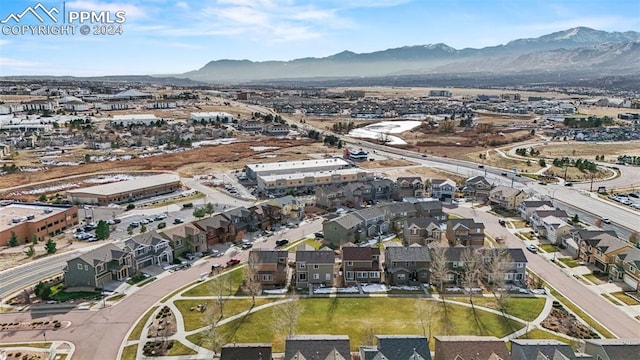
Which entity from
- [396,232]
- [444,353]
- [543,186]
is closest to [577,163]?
[543,186]

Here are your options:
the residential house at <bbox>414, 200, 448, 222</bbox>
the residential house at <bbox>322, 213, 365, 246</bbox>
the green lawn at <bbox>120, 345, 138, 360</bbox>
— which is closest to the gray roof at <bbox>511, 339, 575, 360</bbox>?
the green lawn at <bbox>120, 345, 138, 360</bbox>

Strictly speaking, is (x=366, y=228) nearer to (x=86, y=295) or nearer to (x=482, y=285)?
(x=482, y=285)

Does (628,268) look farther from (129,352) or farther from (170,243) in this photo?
(170,243)

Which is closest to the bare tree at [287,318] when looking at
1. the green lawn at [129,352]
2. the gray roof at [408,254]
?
the green lawn at [129,352]

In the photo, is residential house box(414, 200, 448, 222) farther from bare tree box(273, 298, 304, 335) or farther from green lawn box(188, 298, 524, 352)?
bare tree box(273, 298, 304, 335)

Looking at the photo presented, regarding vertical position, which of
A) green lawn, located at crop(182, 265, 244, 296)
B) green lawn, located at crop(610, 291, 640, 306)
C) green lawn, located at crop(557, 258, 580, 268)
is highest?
green lawn, located at crop(557, 258, 580, 268)

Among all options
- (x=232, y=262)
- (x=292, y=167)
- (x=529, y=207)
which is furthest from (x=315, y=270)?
(x=292, y=167)
